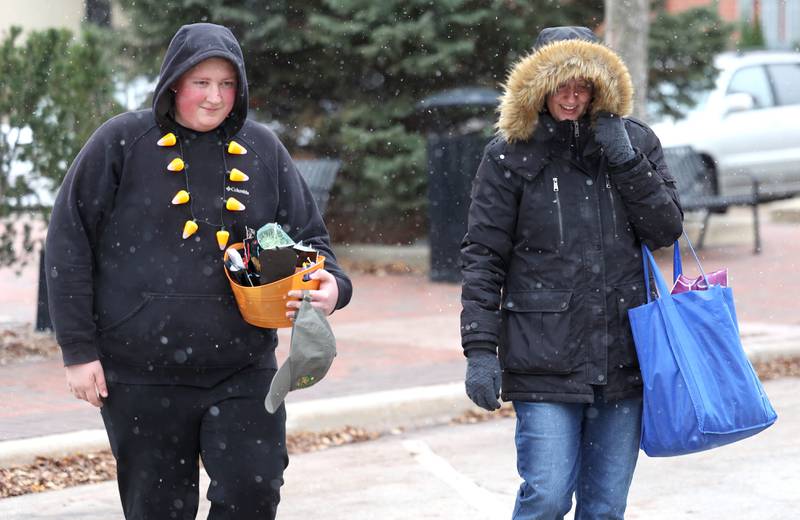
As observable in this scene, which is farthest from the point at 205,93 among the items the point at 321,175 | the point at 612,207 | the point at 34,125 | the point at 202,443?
the point at 321,175

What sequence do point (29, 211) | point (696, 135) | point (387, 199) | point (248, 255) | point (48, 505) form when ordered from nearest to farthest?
1. point (248, 255)
2. point (48, 505)
3. point (29, 211)
4. point (387, 199)
5. point (696, 135)

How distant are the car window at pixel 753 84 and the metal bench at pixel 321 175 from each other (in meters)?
5.32

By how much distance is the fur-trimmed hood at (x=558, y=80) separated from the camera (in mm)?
3812

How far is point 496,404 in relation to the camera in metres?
3.82

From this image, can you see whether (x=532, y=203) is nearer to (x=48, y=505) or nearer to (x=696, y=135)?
(x=48, y=505)

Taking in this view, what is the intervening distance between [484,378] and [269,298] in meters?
0.67

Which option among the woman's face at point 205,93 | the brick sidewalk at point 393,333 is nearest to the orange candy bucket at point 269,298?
the woman's face at point 205,93

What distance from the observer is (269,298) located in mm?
3635

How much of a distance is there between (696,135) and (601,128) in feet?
38.9

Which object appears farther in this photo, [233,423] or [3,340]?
[3,340]

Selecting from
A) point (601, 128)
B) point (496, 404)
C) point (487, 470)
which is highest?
point (601, 128)

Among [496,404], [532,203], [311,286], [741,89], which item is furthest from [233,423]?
[741,89]

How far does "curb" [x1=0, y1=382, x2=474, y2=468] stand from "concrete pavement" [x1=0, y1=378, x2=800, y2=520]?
0.24m

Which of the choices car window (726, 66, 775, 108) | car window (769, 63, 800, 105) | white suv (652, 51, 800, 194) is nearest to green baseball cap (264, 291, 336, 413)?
white suv (652, 51, 800, 194)
